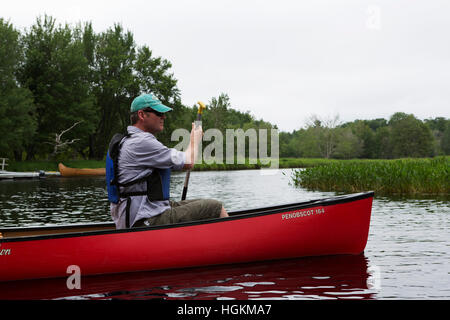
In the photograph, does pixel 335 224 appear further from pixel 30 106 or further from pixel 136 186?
pixel 30 106

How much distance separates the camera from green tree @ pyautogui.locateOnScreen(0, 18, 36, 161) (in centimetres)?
3178

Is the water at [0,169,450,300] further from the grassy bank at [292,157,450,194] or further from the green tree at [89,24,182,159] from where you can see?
the green tree at [89,24,182,159]

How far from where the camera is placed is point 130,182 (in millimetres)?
5070

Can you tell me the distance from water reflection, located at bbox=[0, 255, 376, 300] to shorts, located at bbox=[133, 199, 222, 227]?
663 mm

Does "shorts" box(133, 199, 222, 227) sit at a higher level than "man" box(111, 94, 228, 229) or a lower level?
lower

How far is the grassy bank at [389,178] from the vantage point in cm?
1509

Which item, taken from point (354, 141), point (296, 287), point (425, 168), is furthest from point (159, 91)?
point (354, 141)

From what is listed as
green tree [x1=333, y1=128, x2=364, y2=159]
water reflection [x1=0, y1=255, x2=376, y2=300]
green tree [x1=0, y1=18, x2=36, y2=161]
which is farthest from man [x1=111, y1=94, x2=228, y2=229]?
green tree [x1=333, y1=128, x2=364, y2=159]

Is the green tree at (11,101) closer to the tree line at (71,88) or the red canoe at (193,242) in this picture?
the tree line at (71,88)

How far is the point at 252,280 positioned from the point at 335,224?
4.78ft

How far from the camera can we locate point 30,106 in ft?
111

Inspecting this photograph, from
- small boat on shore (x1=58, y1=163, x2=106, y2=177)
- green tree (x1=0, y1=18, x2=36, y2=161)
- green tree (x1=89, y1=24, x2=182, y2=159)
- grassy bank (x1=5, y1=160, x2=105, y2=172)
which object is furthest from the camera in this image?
green tree (x1=89, y1=24, x2=182, y2=159)

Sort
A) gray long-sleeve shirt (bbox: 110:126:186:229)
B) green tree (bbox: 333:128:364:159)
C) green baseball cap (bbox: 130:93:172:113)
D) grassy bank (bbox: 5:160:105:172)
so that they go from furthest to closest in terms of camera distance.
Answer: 1. green tree (bbox: 333:128:364:159)
2. grassy bank (bbox: 5:160:105:172)
3. green baseball cap (bbox: 130:93:172:113)
4. gray long-sleeve shirt (bbox: 110:126:186:229)
